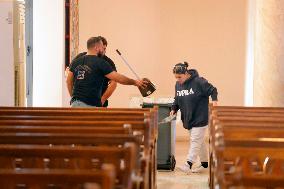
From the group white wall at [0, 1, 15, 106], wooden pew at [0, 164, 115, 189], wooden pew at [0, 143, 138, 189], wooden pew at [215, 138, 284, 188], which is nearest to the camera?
wooden pew at [0, 164, 115, 189]

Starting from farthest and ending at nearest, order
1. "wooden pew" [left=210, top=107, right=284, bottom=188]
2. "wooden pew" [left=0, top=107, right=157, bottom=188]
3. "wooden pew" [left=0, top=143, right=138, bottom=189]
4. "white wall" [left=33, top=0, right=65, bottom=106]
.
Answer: "white wall" [left=33, top=0, right=65, bottom=106] < "wooden pew" [left=0, top=107, right=157, bottom=188] < "wooden pew" [left=210, top=107, right=284, bottom=188] < "wooden pew" [left=0, top=143, right=138, bottom=189]

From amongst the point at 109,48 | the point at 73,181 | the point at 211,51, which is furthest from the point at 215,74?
the point at 73,181

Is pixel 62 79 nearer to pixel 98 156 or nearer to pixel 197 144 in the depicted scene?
pixel 197 144

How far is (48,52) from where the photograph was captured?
9.82m

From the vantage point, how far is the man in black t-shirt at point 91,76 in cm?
734

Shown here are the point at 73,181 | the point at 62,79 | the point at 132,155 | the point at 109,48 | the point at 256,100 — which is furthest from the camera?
the point at 109,48

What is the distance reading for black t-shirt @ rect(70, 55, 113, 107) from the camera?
7.36 metres

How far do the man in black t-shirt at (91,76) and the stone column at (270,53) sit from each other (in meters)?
1.55

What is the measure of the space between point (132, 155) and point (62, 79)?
710 centimetres

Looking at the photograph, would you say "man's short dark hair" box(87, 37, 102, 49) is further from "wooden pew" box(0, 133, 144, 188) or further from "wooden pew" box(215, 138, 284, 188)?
"wooden pew" box(215, 138, 284, 188)

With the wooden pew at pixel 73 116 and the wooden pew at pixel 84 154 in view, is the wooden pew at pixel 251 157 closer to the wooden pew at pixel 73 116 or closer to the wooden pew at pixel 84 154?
the wooden pew at pixel 84 154

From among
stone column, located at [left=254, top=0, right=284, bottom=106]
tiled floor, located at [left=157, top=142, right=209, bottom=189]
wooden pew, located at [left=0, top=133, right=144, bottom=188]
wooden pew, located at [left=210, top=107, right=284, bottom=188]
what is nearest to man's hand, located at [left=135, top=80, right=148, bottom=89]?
wooden pew, located at [left=210, top=107, right=284, bottom=188]

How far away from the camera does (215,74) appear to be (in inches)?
486

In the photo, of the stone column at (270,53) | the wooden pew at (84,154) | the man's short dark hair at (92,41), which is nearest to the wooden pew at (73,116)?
the man's short dark hair at (92,41)
